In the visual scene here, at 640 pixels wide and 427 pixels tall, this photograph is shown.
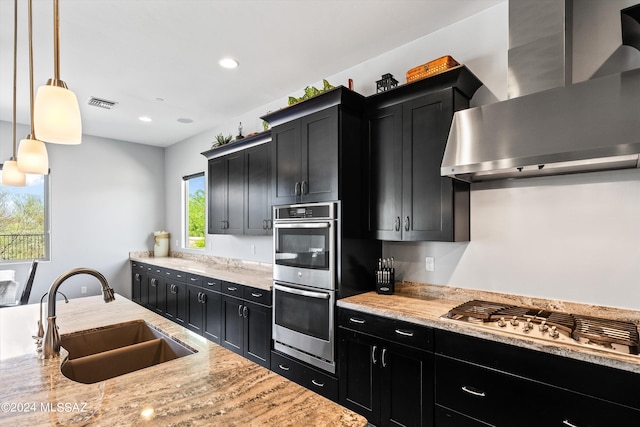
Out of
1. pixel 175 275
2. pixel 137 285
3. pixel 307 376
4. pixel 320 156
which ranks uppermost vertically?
pixel 320 156

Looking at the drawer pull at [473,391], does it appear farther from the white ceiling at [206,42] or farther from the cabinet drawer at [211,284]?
the cabinet drawer at [211,284]

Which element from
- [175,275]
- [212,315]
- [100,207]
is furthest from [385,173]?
[100,207]

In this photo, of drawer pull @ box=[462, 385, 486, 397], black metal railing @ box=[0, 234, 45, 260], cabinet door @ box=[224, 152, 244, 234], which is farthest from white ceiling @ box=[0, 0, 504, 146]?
drawer pull @ box=[462, 385, 486, 397]

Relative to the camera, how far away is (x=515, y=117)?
1.86m

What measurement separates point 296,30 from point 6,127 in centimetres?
483

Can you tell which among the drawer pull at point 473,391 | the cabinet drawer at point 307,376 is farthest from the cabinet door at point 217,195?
the drawer pull at point 473,391

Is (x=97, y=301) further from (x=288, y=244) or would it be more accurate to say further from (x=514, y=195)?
(x=514, y=195)

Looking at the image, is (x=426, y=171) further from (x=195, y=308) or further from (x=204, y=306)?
(x=195, y=308)

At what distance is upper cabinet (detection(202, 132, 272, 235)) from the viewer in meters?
3.83

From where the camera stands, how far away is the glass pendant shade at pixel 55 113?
1.14 metres

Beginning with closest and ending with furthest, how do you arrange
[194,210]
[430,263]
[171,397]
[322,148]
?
[171,397] → [430,263] → [322,148] → [194,210]

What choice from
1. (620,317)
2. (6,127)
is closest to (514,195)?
(620,317)

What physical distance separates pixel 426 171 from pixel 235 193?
2622 mm

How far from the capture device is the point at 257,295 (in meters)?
3.31
